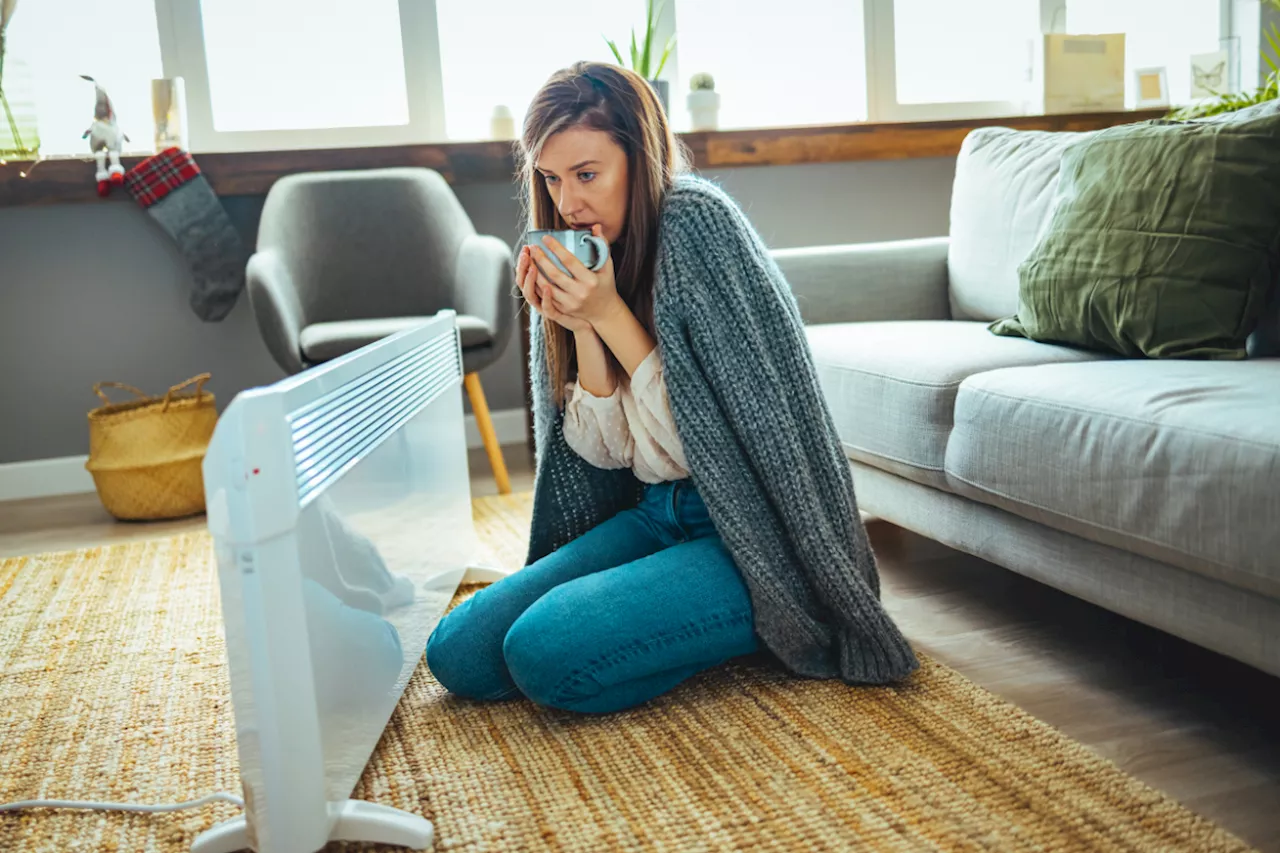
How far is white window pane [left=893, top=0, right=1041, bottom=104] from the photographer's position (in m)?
3.58

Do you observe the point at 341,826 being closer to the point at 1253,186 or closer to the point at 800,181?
the point at 1253,186

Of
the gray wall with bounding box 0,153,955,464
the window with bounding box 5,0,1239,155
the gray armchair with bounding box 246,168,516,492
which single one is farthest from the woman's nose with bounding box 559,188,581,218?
the window with bounding box 5,0,1239,155

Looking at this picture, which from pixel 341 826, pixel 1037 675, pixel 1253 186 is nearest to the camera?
pixel 341 826

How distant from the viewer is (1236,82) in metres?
3.58

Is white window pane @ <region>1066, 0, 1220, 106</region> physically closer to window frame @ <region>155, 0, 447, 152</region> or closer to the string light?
window frame @ <region>155, 0, 447, 152</region>

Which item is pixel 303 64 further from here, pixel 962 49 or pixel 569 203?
pixel 569 203

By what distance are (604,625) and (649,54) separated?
2312 mm

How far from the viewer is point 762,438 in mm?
1291

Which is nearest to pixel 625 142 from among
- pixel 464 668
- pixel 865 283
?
pixel 464 668

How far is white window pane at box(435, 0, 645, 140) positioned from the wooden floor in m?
A: 1.98

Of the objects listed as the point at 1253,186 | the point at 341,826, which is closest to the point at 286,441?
the point at 341,826

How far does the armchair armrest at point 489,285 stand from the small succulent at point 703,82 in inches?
34.8

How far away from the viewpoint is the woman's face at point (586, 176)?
1.28 meters

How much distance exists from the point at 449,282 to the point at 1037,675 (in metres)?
1.94
